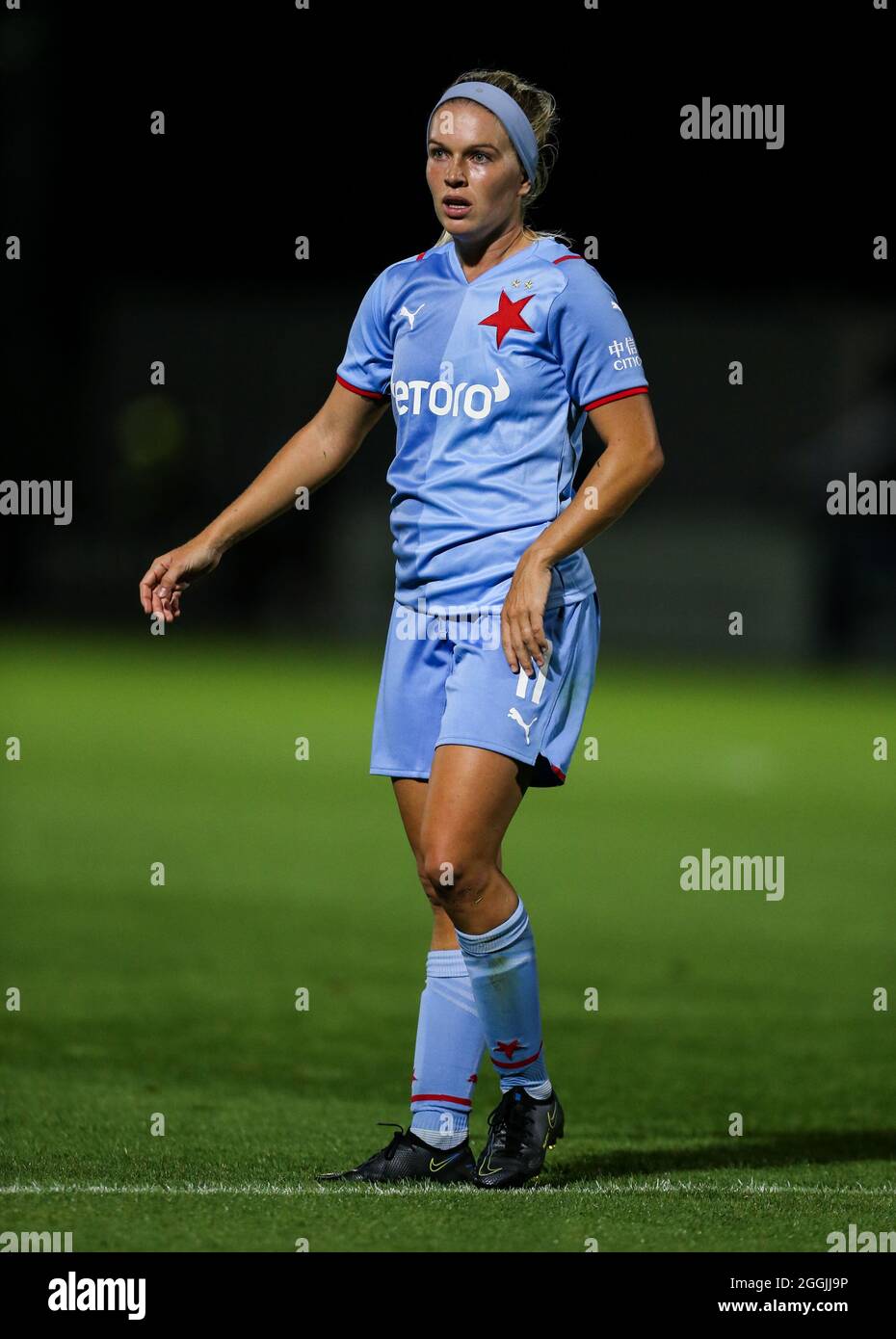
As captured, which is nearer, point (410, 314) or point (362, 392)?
point (410, 314)

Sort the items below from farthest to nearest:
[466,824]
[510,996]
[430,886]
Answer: [510,996], [430,886], [466,824]

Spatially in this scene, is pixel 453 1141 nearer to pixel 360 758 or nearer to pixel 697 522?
pixel 360 758

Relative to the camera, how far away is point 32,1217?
15.0 feet

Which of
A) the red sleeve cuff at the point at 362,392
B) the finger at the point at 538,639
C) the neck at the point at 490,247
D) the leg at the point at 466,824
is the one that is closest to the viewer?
the finger at the point at 538,639

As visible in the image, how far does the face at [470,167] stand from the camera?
16.0 feet

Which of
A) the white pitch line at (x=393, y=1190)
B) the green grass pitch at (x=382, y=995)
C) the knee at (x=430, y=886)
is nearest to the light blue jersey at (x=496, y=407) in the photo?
the knee at (x=430, y=886)

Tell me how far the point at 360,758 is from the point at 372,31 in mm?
14357

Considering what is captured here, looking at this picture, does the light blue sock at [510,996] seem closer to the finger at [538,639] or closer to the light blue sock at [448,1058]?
the light blue sock at [448,1058]

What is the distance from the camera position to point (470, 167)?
4895 millimetres

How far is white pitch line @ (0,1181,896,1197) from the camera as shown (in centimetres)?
489

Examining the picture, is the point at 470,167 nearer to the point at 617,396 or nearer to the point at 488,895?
the point at 617,396

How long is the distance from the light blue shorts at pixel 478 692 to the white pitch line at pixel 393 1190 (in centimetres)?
94

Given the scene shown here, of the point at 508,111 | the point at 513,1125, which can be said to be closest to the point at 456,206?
the point at 508,111

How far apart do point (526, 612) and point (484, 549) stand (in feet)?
0.96
